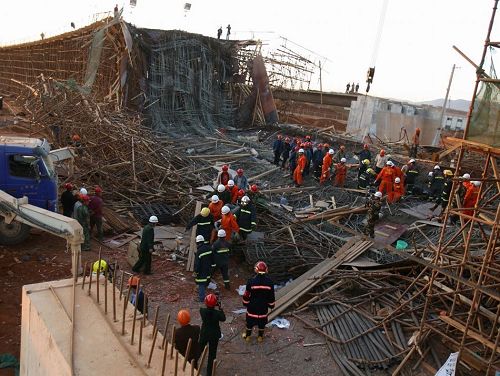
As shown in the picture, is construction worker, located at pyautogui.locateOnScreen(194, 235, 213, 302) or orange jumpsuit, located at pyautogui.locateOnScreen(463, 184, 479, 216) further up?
orange jumpsuit, located at pyautogui.locateOnScreen(463, 184, 479, 216)

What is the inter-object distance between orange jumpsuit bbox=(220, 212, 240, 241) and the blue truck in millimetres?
4585

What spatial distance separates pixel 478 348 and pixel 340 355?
2500 millimetres

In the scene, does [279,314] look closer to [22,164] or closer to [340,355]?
[340,355]

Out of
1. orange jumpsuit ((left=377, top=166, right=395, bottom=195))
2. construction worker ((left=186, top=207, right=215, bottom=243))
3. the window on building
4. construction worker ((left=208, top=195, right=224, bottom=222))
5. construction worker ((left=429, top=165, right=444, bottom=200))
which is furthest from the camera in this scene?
construction worker ((left=429, top=165, right=444, bottom=200))

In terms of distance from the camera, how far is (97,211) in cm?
1150

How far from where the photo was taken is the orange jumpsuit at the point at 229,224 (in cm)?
1062

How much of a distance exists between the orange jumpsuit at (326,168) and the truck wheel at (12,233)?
11293 mm

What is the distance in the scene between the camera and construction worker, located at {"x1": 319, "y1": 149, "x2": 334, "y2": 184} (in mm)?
17359

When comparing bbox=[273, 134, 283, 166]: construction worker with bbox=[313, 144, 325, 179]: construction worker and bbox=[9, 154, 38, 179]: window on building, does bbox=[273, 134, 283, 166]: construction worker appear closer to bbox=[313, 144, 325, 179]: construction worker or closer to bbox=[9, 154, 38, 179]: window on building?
bbox=[313, 144, 325, 179]: construction worker

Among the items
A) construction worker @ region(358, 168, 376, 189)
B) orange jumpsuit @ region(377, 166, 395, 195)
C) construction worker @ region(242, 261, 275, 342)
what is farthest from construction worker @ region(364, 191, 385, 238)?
construction worker @ region(242, 261, 275, 342)

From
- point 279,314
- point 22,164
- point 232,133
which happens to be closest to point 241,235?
point 279,314

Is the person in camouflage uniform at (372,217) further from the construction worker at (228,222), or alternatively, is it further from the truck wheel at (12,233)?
the truck wheel at (12,233)

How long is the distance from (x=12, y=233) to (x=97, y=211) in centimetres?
210

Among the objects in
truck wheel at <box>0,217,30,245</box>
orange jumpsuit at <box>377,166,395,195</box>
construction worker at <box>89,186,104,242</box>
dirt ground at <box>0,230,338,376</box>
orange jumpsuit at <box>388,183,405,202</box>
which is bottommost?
dirt ground at <box>0,230,338,376</box>
